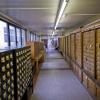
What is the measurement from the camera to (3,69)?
2115mm

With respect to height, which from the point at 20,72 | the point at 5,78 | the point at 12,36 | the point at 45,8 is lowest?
the point at 20,72

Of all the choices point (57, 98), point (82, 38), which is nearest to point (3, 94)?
point (57, 98)

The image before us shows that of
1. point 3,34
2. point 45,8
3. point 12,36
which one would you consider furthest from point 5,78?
point 12,36

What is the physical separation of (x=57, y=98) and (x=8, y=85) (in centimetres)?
231

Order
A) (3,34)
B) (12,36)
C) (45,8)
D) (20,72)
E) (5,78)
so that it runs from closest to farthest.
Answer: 1. (5,78)
2. (20,72)
3. (45,8)
4. (3,34)
5. (12,36)

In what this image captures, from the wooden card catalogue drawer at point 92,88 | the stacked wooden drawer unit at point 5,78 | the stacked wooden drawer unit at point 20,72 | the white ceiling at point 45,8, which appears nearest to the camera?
the stacked wooden drawer unit at point 5,78

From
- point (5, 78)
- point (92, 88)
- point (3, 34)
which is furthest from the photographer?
point (3, 34)

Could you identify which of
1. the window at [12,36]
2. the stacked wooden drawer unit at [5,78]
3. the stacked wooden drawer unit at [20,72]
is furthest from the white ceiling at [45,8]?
the stacked wooden drawer unit at [5,78]

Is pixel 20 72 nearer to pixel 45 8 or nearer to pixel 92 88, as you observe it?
pixel 92 88

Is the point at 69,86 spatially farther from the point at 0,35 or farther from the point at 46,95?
the point at 0,35

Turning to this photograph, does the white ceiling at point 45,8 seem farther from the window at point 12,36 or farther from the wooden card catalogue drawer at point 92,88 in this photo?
the wooden card catalogue drawer at point 92,88

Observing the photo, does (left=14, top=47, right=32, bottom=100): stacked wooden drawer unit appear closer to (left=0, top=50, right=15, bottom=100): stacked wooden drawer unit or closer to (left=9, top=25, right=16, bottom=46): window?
(left=0, top=50, right=15, bottom=100): stacked wooden drawer unit

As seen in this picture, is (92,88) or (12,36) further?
(12,36)

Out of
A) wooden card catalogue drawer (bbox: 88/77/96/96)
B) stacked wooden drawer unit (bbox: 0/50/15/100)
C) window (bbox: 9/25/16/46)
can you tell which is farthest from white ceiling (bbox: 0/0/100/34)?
stacked wooden drawer unit (bbox: 0/50/15/100)
